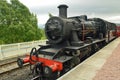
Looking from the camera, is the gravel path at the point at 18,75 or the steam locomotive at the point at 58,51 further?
the gravel path at the point at 18,75

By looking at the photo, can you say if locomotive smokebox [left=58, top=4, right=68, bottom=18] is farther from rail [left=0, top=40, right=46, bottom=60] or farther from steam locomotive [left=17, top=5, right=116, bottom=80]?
rail [left=0, top=40, right=46, bottom=60]

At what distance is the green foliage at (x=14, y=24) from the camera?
82.1 feet

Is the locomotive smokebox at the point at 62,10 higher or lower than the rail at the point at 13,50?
higher

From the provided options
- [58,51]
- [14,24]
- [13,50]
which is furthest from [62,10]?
[14,24]

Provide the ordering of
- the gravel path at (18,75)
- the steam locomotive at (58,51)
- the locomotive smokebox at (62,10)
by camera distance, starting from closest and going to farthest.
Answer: the steam locomotive at (58,51) < the gravel path at (18,75) < the locomotive smokebox at (62,10)

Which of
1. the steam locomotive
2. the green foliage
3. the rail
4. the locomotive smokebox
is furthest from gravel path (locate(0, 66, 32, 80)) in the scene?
the green foliage

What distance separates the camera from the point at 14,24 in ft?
85.0

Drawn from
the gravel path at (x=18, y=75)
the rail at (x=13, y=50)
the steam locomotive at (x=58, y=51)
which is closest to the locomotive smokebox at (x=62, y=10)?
the steam locomotive at (x=58, y=51)

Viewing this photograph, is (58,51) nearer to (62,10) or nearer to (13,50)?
(62,10)

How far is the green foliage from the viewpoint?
25016 millimetres

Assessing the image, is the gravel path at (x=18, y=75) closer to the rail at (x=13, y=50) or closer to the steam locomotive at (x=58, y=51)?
the steam locomotive at (x=58, y=51)

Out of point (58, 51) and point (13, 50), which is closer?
point (58, 51)

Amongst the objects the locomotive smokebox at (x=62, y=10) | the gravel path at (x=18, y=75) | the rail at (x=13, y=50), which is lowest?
the gravel path at (x=18, y=75)

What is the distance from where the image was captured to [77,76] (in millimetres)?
6051
